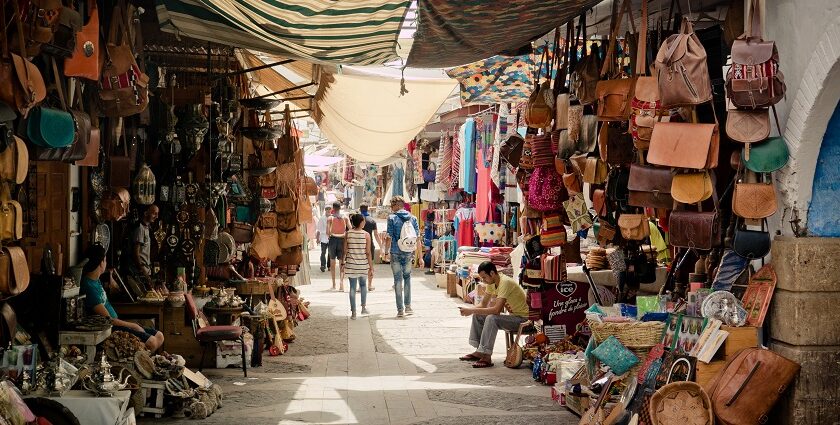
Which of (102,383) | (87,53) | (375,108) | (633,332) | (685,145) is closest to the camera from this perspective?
(685,145)

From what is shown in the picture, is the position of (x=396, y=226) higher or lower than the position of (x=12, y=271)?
higher

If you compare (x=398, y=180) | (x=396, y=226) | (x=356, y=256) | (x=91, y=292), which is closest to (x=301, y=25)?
(x=91, y=292)

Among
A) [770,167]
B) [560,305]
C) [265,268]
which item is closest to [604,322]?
[770,167]

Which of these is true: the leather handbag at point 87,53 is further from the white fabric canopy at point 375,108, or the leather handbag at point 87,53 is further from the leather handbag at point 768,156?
the white fabric canopy at point 375,108

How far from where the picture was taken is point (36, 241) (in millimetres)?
7523

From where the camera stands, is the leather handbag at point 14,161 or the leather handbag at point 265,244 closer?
the leather handbag at point 14,161

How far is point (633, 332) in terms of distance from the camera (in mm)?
6633

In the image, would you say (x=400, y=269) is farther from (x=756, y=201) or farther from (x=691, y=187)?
(x=756, y=201)

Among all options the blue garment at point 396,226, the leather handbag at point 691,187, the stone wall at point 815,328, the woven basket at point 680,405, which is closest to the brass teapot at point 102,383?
the woven basket at point 680,405

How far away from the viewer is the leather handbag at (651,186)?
6078mm

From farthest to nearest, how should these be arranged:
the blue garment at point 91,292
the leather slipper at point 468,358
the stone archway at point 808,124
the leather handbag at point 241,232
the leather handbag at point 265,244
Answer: the leather handbag at point 265,244
the leather handbag at point 241,232
the leather slipper at point 468,358
the blue garment at point 91,292
the stone archway at point 808,124

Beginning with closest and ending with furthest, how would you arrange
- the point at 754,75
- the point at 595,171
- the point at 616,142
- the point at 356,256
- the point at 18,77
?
the point at 18,77 < the point at 754,75 < the point at 616,142 < the point at 595,171 < the point at 356,256

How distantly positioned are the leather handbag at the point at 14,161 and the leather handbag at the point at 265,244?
295 inches

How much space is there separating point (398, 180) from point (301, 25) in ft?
71.4
